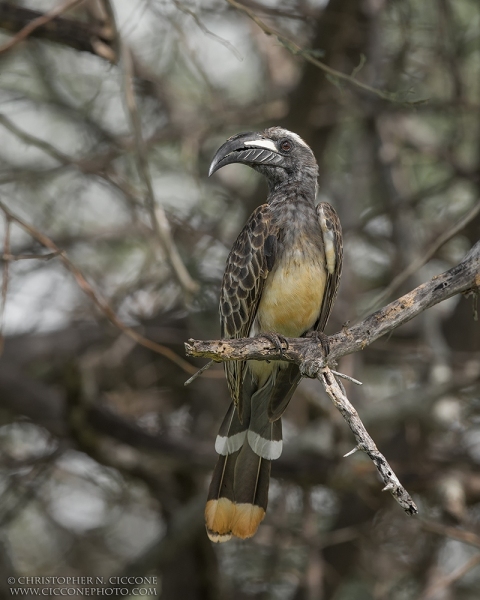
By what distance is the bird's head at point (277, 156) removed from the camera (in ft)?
15.5

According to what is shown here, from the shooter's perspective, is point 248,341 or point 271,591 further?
point 271,591

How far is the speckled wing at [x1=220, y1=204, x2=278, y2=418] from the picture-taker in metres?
4.41

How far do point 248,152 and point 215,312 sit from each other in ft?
4.08

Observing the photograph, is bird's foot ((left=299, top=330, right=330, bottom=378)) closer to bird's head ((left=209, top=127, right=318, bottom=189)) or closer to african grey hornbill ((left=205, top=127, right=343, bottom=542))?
african grey hornbill ((left=205, top=127, right=343, bottom=542))

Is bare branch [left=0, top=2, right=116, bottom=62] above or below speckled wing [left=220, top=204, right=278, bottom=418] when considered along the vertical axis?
above

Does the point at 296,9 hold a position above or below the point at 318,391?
above

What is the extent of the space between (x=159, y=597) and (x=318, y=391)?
217 centimetres

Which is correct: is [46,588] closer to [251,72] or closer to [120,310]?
[120,310]

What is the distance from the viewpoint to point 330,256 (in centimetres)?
442

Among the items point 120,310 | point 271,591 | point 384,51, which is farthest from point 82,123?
point 271,591

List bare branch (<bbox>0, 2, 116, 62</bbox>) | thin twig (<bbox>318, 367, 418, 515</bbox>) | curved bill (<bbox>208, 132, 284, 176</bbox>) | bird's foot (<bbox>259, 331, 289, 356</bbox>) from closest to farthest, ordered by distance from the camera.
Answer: thin twig (<bbox>318, 367, 418, 515</bbox>)
bird's foot (<bbox>259, 331, 289, 356</bbox>)
curved bill (<bbox>208, 132, 284, 176</bbox>)
bare branch (<bbox>0, 2, 116, 62</bbox>)

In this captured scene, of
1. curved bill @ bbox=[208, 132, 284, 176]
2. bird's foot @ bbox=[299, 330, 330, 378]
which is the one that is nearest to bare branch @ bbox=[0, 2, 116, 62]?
curved bill @ bbox=[208, 132, 284, 176]

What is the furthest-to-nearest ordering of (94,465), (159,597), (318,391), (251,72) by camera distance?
1. (251,72)
2. (94,465)
3. (159,597)
4. (318,391)

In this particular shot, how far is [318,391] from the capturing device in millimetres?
6176
